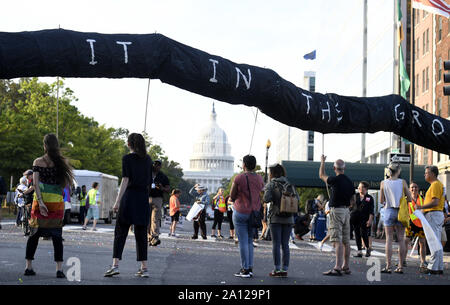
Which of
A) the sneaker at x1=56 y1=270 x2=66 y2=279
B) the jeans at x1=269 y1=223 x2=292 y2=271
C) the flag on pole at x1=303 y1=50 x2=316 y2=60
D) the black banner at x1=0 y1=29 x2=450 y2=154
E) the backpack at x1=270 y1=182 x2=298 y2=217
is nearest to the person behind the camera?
the black banner at x1=0 y1=29 x2=450 y2=154

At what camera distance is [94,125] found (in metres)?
71.2

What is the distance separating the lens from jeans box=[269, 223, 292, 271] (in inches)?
464

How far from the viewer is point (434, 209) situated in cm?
1384

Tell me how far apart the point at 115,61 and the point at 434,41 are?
44.9 m

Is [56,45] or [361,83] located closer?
[56,45]

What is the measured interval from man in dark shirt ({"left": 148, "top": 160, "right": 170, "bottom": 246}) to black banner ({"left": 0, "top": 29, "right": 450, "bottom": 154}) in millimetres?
7015

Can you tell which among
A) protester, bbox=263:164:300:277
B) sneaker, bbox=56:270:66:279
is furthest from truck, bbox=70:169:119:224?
sneaker, bbox=56:270:66:279

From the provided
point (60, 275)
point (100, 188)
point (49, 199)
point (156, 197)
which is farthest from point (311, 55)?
point (60, 275)

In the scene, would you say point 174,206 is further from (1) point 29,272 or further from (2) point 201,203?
(1) point 29,272

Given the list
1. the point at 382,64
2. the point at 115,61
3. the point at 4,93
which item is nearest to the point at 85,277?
the point at 115,61

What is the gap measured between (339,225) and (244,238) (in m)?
1.78

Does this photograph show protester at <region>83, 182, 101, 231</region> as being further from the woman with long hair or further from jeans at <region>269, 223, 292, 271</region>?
the woman with long hair

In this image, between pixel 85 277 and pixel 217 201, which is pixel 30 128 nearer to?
pixel 217 201

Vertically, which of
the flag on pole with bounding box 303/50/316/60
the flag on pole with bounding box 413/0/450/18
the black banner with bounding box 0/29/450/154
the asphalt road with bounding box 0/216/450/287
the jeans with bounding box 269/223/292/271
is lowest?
the asphalt road with bounding box 0/216/450/287
